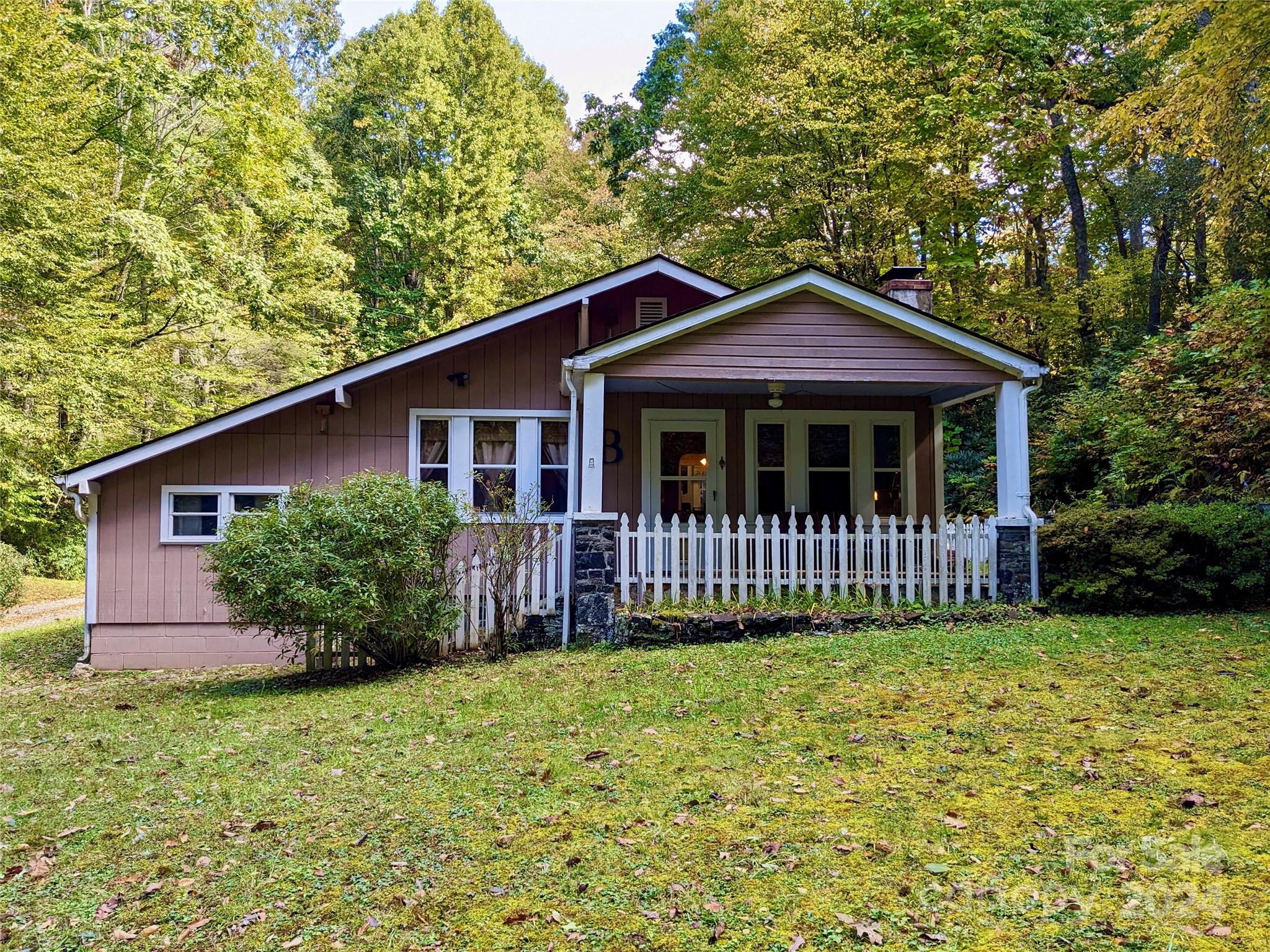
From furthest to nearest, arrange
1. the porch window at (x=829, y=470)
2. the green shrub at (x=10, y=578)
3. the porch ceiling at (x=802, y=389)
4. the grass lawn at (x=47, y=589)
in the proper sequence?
the grass lawn at (x=47, y=589), the green shrub at (x=10, y=578), the porch window at (x=829, y=470), the porch ceiling at (x=802, y=389)

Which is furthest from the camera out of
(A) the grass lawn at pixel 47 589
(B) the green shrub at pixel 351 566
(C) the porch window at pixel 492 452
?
(A) the grass lawn at pixel 47 589

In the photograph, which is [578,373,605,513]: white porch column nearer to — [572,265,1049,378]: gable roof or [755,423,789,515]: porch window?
[572,265,1049,378]: gable roof

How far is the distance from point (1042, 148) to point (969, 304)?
12.5ft

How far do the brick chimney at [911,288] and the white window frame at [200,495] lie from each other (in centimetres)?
866

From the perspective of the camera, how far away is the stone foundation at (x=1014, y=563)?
895 centimetres

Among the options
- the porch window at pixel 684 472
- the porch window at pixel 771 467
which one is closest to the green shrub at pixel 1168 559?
the porch window at pixel 771 467

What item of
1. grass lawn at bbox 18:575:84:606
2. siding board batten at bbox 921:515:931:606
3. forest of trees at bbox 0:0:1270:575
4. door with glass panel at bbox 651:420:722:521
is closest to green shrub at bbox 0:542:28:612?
grass lawn at bbox 18:575:84:606

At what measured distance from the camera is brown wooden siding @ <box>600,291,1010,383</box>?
8984mm

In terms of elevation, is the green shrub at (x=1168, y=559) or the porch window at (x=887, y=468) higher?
the porch window at (x=887, y=468)

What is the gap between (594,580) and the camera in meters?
8.73

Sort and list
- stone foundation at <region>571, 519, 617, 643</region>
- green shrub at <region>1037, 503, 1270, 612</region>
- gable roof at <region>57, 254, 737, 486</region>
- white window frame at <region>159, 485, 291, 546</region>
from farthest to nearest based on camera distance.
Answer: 1. white window frame at <region>159, 485, 291, 546</region>
2. gable roof at <region>57, 254, 737, 486</region>
3. stone foundation at <region>571, 519, 617, 643</region>
4. green shrub at <region>1037, 503, 1270, 612</region>

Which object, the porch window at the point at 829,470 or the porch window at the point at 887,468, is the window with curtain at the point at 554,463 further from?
the porch window at the point at 887,468

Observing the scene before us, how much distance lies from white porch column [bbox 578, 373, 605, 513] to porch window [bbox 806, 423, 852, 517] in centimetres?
400

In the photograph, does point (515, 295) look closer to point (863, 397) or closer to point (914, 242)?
point (914, 242)
